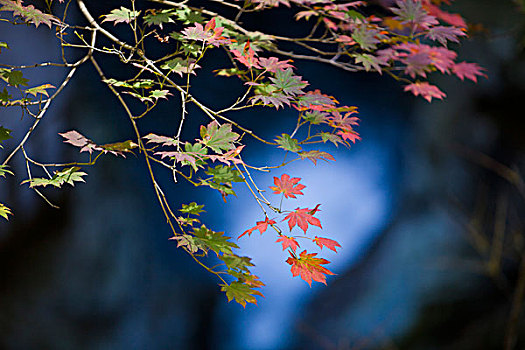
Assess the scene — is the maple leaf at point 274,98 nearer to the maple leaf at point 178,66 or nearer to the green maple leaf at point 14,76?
the maple leaf at point 178,66

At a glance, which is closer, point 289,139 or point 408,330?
point 289,139

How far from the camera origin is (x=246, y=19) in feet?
6.12

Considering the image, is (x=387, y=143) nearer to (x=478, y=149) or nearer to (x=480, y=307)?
(x=478, y=149)

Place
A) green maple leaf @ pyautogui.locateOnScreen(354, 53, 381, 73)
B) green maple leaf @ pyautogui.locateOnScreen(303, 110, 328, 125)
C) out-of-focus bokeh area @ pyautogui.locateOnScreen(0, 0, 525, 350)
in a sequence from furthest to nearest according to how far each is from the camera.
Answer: out-of-focus bokeh area @ pyautogui.locateOnScreen(0, 0, 525, 350) → green maple leaf @ pyautogui.locateOnScreen(354, 53, 381, 73) → green maple leaf @ pyautogui.locateOnScreen(303, 110, 328, 125)

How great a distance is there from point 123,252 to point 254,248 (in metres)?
0.56

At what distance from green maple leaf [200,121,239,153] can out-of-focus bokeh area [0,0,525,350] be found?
0.87m

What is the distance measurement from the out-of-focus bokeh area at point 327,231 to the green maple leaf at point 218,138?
867 mm

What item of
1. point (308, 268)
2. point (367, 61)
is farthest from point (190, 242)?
point (367, 61)

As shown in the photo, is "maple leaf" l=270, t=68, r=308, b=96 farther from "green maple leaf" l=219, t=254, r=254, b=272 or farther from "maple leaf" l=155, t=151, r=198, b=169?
"green maple leaf" l=219, t=254, r=254, b=272

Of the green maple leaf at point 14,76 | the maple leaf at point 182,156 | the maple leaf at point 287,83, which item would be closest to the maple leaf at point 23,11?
the green maple leaf at point 14,76

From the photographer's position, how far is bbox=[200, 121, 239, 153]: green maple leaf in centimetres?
97

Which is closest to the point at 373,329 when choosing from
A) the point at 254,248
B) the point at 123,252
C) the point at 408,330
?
the point at 408,330

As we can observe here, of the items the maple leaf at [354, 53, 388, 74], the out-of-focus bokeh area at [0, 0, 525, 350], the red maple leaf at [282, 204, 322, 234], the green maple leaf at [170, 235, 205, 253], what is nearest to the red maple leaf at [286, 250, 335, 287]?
the red maple leaf at [282, 204, 322, 234]

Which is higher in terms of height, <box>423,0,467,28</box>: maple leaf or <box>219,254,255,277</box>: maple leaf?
<box>423,0,467,28</box>: maple leaf
